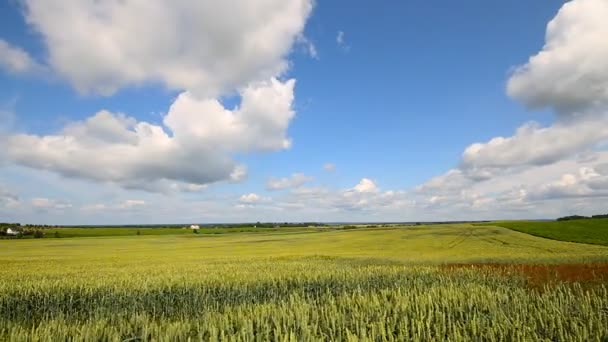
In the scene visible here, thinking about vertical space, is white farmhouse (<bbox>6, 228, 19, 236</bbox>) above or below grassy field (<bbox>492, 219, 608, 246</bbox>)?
above

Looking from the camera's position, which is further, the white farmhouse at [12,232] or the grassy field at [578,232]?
the white farmhouse at [12,232]

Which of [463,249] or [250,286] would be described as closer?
[250,286]

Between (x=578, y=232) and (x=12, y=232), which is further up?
(x=12, y=232)

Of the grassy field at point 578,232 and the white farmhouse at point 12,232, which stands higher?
the white farmhouse at point 12,232

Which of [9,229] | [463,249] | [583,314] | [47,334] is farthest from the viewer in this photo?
[9,229]

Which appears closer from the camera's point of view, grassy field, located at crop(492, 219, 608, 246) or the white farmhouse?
grassy field, located at crop(492, 219, 608, 246)

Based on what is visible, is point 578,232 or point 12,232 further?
point 12,232

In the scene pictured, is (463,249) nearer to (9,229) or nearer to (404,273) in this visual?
(404,273)

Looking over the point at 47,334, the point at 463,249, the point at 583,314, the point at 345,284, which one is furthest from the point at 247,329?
the point at 463,249

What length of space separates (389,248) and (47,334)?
1787 inches

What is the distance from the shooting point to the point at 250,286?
1587cm

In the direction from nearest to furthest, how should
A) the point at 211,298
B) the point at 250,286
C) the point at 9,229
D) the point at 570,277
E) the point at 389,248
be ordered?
1. the point at 211,298
2. the point at 250,286
3. the point at 570,277
4. the point at 389,248
5. the point at 9,229

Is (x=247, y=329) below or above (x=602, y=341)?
above

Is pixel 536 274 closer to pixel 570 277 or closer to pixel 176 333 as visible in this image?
pixel 570 277
